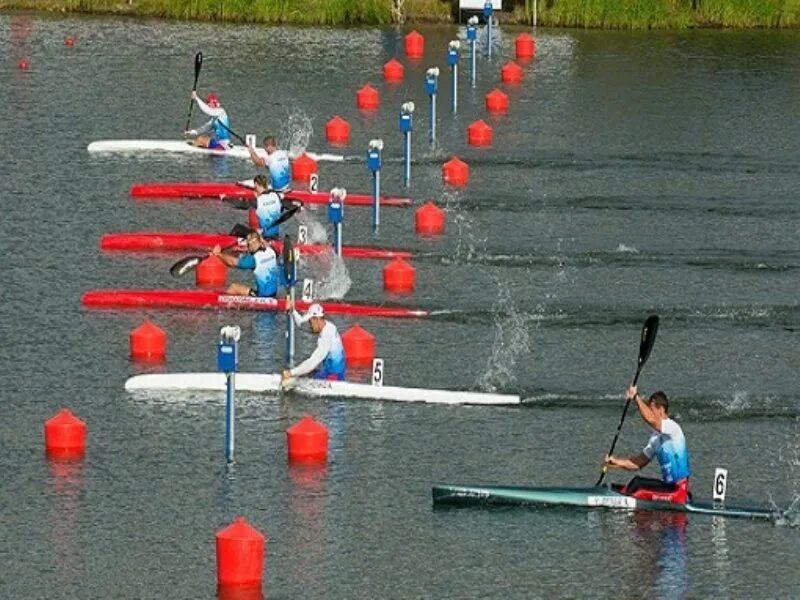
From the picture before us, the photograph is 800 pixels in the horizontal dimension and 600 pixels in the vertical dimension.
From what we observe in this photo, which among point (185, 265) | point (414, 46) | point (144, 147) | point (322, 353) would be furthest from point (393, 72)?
point (322, 353)

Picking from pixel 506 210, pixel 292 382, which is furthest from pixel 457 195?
pixel 292 382

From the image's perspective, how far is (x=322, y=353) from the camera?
3016 centimetres

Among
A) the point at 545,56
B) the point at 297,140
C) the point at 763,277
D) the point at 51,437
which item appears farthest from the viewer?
the point at 545,56

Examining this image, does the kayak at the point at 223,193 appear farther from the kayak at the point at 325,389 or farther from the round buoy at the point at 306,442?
the round buoy at the point at 306,442

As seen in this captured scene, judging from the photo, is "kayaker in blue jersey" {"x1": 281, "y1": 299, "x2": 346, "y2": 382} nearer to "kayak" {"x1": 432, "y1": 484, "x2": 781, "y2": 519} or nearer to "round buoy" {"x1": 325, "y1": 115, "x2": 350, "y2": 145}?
"kayak" {"x1": 432, "y1": 484, "x2": 781, "y2": 519}

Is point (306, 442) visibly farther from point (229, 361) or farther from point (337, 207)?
point (337, 207)

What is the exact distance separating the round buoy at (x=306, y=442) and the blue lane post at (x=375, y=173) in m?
11.3

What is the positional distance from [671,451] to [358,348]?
25.2ft

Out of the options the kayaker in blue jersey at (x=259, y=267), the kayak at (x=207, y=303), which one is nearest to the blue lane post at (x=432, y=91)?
the kayaker in blue jersey at (x=259, y=267)

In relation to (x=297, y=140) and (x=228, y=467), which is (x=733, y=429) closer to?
(x=228, y=467)

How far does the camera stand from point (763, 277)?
3778cm

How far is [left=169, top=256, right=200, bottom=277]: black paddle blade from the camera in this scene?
36562 mm

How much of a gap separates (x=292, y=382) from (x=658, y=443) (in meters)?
6.26

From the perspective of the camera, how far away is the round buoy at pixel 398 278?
1432 inches
